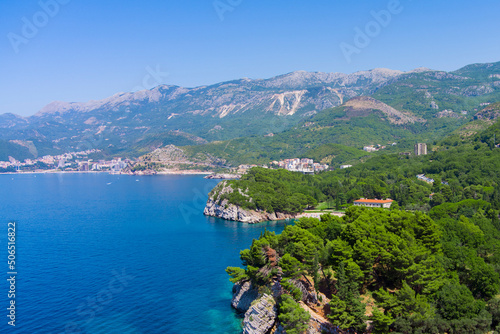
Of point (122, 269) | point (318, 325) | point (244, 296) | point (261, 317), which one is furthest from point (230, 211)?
point (318, 325)

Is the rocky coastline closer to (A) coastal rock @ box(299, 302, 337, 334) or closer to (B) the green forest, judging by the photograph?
(A) coastal rock @ box(299, 302, 337, 334)

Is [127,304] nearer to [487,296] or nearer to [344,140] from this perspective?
[487,296]

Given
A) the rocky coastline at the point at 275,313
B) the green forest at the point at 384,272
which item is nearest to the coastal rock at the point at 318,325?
the rocky coastline at the point at 275,313

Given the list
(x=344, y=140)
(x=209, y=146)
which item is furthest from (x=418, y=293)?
(x=209, y=146)

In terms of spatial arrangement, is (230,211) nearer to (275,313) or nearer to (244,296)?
(244,296)

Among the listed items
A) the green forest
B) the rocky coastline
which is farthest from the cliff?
the rocky coastline
